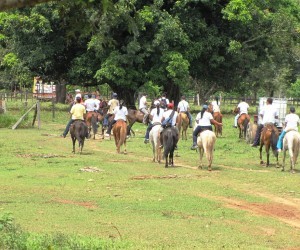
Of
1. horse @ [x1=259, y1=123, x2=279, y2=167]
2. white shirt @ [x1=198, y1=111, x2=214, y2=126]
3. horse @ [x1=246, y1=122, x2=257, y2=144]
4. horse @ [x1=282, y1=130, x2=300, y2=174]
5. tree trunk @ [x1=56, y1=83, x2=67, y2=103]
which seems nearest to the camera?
horse @ [x1=282, y1=130, x2=300, y2=174]

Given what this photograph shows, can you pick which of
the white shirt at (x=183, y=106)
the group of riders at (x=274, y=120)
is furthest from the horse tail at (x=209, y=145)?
the white shirt at (x=183, y=106)

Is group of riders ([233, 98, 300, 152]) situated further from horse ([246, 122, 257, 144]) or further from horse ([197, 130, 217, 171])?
horse ([246, 122, 257, 144])

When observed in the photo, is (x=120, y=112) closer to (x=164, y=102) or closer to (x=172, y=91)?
(x=164, y=102)

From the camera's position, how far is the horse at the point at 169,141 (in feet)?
73.5

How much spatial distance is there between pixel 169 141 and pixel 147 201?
6.76 metres

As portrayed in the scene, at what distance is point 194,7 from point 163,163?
980 inches

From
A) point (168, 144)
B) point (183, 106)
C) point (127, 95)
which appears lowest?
point (168, 144)

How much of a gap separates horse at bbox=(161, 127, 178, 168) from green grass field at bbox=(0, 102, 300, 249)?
48 cm

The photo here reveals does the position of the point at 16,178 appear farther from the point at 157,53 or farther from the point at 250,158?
the point at 157,53

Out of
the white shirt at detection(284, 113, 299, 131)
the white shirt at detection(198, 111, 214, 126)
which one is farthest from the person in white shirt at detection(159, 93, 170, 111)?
the white shirt at detection(284, 113, 299, 131)

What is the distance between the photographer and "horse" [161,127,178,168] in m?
22.4

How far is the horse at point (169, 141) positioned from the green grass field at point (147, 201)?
18.9 inches

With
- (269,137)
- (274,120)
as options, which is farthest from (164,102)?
(269,137)

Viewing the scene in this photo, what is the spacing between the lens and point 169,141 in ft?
73.5
